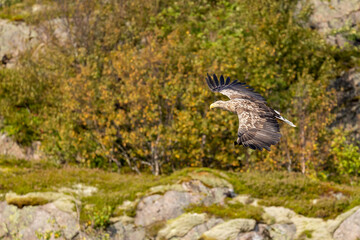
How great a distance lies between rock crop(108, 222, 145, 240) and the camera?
64.8ft

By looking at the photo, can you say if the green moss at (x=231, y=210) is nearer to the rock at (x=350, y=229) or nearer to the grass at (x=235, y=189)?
the grass at (x=235, y=189)

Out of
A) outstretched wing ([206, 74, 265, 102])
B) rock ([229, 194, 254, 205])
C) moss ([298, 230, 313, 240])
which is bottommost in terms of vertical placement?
moss ([298, 230, 313, 240])

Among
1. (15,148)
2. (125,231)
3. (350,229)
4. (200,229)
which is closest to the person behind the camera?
(350,229)

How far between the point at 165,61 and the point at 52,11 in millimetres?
16313

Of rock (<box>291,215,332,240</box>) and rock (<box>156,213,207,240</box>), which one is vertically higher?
rock (<box>156,213,207,240</box>)

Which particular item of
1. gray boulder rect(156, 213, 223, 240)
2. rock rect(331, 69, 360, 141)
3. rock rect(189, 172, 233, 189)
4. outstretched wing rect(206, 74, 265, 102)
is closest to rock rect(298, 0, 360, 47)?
rock rect(331, 69, 360, 141)

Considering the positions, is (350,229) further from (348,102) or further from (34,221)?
(348,102)

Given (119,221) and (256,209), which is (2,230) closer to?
(119,221)

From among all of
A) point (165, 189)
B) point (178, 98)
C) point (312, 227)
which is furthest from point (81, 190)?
point (312, 227)

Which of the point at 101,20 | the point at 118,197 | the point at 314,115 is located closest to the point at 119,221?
the point at 118,197

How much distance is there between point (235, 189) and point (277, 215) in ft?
9.25

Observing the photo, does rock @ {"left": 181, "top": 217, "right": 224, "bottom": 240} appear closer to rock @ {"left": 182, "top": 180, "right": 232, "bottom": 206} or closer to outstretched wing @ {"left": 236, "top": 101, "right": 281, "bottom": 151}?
rock @ {"left": 182, "top": 180, "right": 232, "bottom": 206}

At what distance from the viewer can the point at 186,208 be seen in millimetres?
20531

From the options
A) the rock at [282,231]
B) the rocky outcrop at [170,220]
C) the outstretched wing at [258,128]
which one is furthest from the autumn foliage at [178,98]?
the outstretched wing at [258,128]
